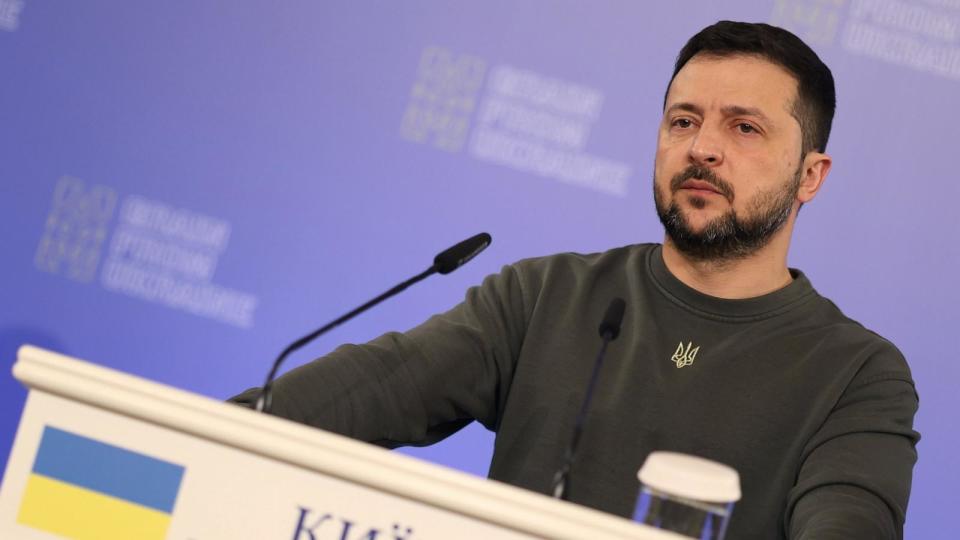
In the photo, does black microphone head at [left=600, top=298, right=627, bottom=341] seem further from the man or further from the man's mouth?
the man's mouth

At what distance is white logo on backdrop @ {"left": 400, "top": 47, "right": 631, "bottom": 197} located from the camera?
2.88 meters

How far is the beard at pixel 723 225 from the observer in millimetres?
1985

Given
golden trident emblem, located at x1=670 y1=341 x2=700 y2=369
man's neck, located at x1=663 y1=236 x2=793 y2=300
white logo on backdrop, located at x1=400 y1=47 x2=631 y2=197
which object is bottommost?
golden trident emblem, located at x1=670 y1=341 x2=700 y2=369

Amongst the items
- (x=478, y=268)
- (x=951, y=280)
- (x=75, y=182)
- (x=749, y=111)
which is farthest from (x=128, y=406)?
(x=75, y=182)

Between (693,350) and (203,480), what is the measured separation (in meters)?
1.03

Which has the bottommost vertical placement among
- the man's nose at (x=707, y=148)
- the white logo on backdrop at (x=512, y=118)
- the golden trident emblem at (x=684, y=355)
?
→ the golden trident emblem at (x=684, y=355)

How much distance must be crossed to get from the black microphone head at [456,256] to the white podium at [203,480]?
0.47 metres

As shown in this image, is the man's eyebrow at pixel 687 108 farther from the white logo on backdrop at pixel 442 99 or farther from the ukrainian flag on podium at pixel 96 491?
the ukrainian flag on podium at pixel 96 491

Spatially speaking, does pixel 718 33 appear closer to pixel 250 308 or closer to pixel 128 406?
pixel 128 406

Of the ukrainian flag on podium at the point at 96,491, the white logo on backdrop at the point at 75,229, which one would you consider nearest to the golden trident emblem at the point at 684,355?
the ukrainian flag on podium at the point at 96,491

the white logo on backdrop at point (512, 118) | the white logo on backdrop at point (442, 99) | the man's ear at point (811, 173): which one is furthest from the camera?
the white logo on backdrop at point (442, 99)

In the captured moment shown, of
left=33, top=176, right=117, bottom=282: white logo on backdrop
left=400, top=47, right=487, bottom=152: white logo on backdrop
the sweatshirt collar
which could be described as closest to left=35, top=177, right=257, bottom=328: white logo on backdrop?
left=33, top=176, right=117, bottom=282: white logo on backdrop

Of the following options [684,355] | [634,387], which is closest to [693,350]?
[684,355]

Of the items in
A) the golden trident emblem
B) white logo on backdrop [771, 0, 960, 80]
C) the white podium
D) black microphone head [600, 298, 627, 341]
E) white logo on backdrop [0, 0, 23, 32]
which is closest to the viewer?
the white podium
